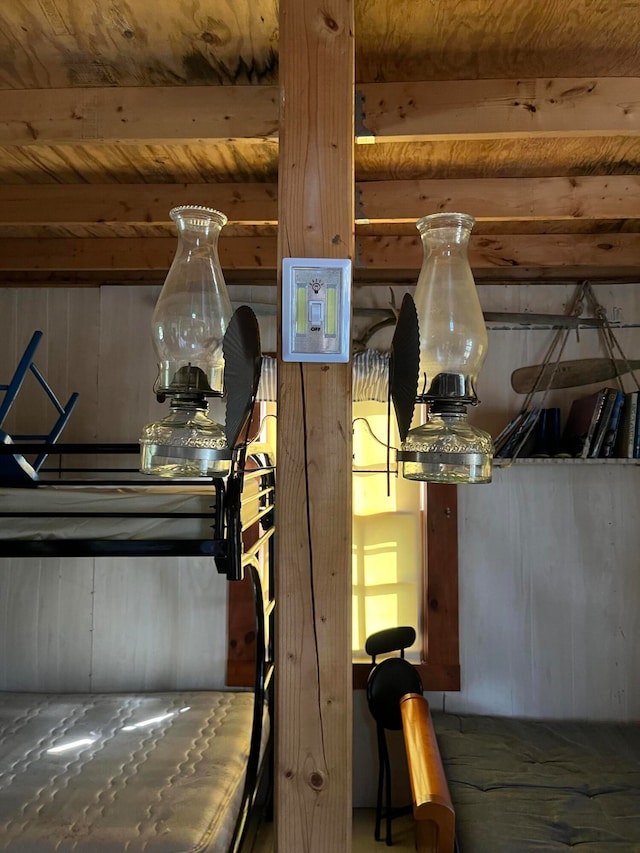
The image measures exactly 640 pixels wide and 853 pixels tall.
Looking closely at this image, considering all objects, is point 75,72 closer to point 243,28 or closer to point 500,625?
point 243,28

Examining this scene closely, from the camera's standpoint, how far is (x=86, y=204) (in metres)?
2.48

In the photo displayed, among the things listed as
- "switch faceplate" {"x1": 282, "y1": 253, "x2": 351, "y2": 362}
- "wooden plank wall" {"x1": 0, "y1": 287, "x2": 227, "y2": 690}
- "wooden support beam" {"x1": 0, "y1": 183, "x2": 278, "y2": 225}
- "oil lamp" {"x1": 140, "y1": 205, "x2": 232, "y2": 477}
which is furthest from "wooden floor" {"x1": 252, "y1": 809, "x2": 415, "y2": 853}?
"wooden support beam" {"x1": 0, "y1": 183, "x2": 278, "y2": 225}

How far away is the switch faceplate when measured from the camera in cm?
103

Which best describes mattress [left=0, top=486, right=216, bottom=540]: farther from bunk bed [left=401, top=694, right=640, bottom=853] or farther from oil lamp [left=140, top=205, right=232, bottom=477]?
bunk bed [left=401, top=694, right=640, bottom=853]

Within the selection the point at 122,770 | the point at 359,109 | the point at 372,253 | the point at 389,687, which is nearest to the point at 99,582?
the point at 122,770

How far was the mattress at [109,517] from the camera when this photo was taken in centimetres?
177

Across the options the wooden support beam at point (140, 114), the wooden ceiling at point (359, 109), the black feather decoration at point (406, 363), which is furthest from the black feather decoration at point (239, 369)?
the wooden support beam at point (140, 114)

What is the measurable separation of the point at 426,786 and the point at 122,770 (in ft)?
3.42

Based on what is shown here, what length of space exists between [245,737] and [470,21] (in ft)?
8.25

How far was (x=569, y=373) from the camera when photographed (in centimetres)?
326

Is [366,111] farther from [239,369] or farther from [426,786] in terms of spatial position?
[426,786]

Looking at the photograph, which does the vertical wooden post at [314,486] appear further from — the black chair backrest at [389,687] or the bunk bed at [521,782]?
the black chair backrest at [389,687]

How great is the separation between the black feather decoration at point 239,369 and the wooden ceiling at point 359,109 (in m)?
0.90

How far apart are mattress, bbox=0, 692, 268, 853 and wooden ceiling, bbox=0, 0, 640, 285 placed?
1989 mm
